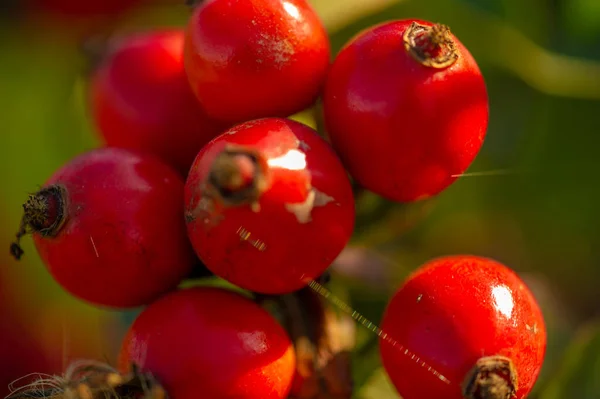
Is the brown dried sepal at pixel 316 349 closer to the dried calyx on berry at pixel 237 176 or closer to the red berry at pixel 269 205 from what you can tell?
the red berry at pixel 269 205

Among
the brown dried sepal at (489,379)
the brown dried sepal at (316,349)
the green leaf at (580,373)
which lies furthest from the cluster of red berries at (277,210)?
the green leaf at (580,373)

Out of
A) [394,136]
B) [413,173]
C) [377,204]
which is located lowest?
[377,204]

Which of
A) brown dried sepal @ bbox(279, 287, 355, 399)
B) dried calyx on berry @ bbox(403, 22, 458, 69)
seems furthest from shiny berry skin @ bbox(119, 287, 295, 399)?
dried calyx on berry @ bbox(403, 22, 458, 69)

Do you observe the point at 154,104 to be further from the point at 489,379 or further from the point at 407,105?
the point at 489,379

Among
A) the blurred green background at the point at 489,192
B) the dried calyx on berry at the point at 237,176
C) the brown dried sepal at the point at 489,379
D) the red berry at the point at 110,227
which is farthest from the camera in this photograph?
the blurred green background at the point at 489,192

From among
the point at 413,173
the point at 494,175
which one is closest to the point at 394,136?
the point at 413,173

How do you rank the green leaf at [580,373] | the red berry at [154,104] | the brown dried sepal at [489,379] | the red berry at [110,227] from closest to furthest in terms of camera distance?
the brown dried sepal at [489,379] → the red berry at [110,227] → the red berry at [154,104] → the green leaf at [580,373]

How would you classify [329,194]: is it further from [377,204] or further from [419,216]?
[419,216]
